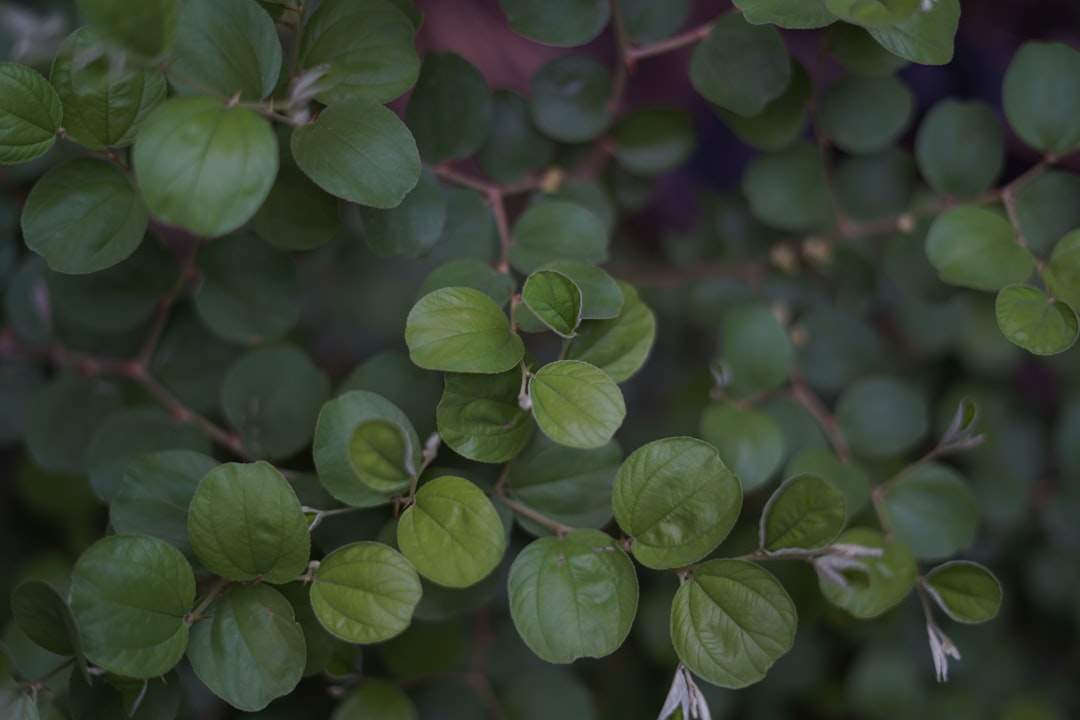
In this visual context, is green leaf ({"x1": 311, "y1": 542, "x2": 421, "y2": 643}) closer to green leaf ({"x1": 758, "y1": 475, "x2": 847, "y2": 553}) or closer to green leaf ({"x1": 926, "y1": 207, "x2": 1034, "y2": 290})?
green leaf ({"x1": 758, "y1": 475, "x2": 847, "y2": 553})

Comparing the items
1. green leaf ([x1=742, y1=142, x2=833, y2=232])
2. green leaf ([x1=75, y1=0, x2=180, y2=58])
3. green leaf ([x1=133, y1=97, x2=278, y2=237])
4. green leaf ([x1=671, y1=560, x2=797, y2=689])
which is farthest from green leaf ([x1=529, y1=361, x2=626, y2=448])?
green leaf ([x1=742, y1=142, x2=833, y2=232])

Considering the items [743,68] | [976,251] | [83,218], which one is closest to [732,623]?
[976,251]

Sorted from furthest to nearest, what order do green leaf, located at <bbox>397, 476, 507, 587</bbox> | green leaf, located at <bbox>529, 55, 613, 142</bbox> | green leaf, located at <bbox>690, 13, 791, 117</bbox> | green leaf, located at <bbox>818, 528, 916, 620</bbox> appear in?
1. green leaf, located at <bbox>529, 55, 613, 142</bbox>
2. green leaf, located at <bbox>690, 13, 791, 117</bbox>
3. green leaf, located at <bbox>818, 528, 916, 620</bbox>
4. green leaf, located at <bbox>397, 476, 507, 587</bbox>

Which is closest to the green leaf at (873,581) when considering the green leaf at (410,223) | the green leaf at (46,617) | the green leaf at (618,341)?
the green leaf at (618,341)

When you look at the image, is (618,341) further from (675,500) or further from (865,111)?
(865,111)

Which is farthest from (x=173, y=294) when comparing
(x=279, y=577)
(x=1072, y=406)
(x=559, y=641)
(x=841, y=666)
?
(x=1072, y=406)

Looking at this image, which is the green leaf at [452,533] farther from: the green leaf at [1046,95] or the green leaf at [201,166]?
the green leaf at [1046,95]

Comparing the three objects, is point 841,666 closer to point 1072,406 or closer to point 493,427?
point 1072,406
